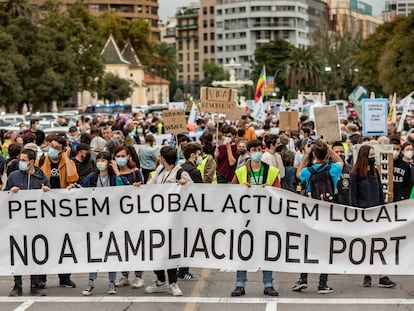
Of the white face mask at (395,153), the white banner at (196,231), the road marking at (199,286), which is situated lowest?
the road marking at (199,286)

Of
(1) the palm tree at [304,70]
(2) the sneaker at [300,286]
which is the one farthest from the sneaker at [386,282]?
(1) the palm tree at [304,70]

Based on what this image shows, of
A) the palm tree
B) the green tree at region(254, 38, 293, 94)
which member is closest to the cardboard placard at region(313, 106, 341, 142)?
the palm tree

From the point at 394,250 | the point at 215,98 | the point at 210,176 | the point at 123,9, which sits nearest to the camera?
the point at 394,250

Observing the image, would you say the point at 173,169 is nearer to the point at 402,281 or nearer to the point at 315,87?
the point at 402,281

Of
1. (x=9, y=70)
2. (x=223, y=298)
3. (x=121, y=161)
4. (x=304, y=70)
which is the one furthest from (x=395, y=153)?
(x=304, y=70)

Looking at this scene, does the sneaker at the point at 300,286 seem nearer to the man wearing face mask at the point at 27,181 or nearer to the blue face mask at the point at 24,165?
the man wearing face mask at the point at 27,181

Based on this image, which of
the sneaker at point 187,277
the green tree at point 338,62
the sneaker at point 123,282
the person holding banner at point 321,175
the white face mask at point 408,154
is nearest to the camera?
the person holding banner at point 321,175

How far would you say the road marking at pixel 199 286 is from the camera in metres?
10.4

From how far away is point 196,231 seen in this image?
11086 mm

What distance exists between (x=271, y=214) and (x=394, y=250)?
1336 millimetres

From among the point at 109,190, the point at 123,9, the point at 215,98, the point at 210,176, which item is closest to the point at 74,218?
the point at 109,190

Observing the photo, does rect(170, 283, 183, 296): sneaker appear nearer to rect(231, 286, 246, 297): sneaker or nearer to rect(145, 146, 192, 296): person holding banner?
rect(145, 146, 192, 296): person holding banner

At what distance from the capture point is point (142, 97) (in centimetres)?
15762

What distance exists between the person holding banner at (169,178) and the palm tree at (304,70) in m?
113
